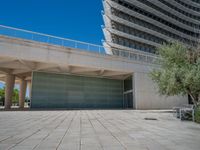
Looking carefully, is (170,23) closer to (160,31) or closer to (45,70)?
(160,31)

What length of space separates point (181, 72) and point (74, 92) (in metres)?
16.5

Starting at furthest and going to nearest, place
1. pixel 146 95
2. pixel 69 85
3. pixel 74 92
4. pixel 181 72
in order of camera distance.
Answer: pixel 146 95, pixel 74 92, pixel 69 85, pixel 181 72

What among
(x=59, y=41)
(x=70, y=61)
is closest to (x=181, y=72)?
(x=70, y=61)

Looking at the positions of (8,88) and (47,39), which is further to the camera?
(8,88)

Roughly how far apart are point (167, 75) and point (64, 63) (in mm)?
12097

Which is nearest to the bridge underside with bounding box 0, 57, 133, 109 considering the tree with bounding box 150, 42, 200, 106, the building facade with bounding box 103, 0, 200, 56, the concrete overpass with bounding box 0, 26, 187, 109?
the concrete overpass with bounding box 0, 26, 187, 109

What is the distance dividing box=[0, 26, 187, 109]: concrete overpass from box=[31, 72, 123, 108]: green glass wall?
90 cm

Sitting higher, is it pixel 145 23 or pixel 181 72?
pixel 145 23

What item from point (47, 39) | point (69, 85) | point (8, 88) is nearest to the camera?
point (47, 39)

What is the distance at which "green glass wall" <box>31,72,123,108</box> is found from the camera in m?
25.0

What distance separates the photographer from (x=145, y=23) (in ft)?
194

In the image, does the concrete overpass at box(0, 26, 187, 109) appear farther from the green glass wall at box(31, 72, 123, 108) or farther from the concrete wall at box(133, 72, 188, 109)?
the green glass wall at box(31, 72, 123, 108)

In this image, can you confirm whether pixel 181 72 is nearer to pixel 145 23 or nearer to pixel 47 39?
pixel 47 39

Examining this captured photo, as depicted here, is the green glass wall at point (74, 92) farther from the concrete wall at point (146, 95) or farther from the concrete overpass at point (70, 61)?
the concrete wall at point (146, 95)
